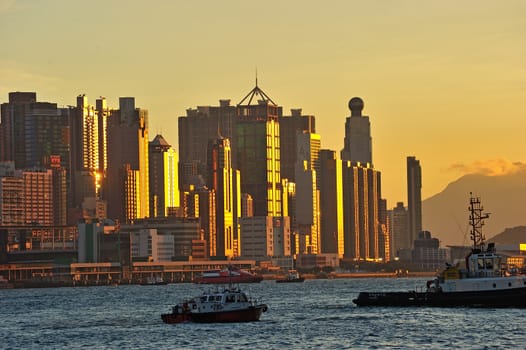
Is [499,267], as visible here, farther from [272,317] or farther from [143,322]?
[143,322]

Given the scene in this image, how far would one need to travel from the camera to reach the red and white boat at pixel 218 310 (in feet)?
481

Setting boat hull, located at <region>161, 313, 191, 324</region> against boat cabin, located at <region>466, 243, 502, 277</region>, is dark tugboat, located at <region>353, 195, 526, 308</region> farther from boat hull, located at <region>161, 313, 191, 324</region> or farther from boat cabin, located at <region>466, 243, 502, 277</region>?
boat hull, located at <region>161, 313, 191, 324</region>

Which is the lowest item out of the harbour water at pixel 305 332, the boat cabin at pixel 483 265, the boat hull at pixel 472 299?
the harbour water at pixel 305 332

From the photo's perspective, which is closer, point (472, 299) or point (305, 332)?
point (305, 332)

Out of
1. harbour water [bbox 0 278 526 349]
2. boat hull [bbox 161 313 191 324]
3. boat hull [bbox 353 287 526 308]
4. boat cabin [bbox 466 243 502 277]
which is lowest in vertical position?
harbour water [bbox 0 278 526 349]

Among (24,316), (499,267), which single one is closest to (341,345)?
(499,267)

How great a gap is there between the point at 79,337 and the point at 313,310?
4905 centimetres

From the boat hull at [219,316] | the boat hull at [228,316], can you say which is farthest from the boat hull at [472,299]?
the boat hull at [228,316]

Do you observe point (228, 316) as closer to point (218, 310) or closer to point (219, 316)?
point (219, 316)

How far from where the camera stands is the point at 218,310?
480ft

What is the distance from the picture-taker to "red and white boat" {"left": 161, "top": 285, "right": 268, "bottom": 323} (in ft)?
481

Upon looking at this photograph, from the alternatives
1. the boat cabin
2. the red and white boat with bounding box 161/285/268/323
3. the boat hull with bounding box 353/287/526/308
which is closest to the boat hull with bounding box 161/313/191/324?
the red and white boat with bounding box 161/285/268/323

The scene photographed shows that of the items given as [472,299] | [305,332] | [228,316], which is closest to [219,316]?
[228,316]

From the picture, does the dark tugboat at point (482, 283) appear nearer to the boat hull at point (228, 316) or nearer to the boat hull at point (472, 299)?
the boat hull at point (472, 299)
